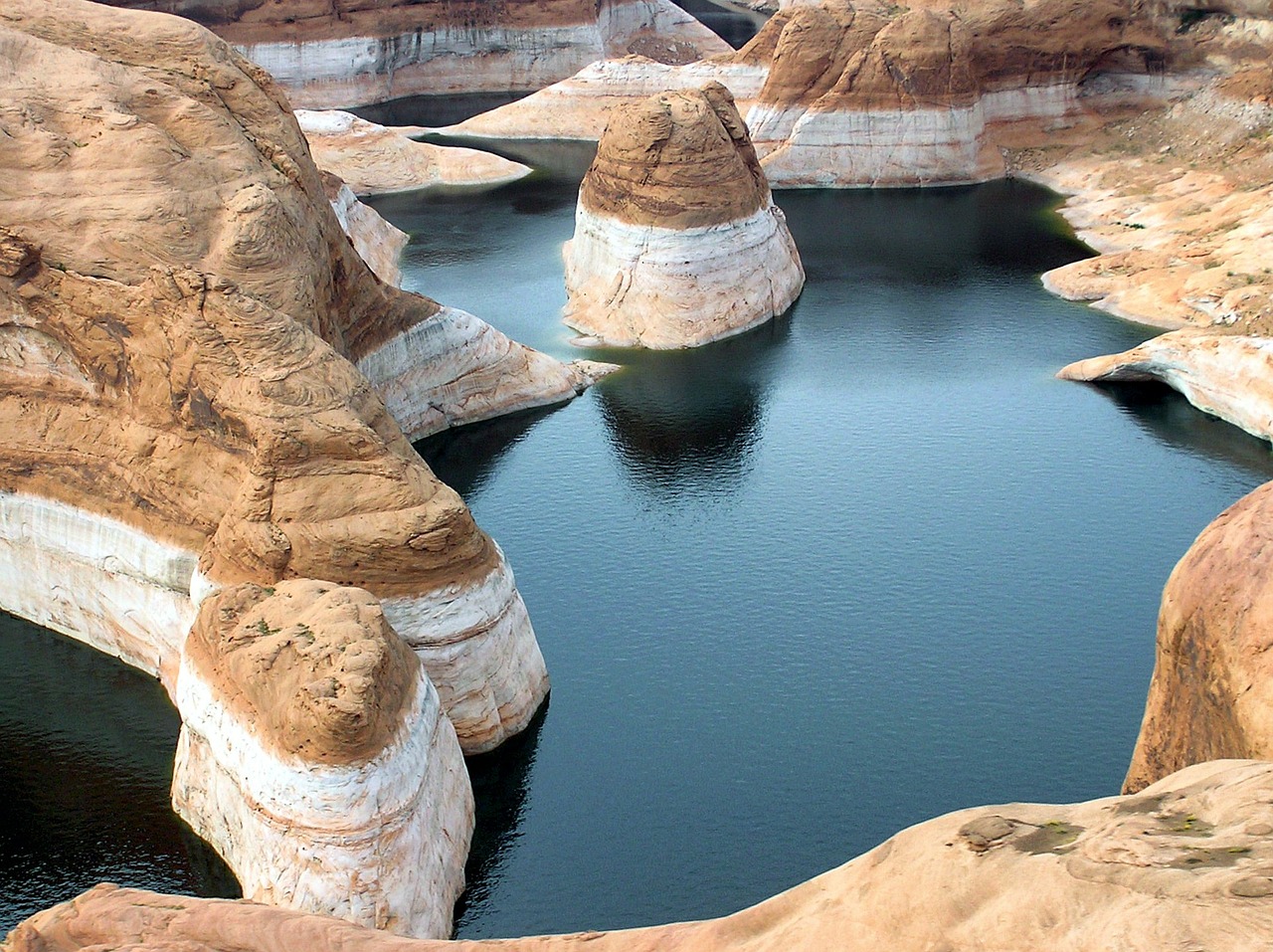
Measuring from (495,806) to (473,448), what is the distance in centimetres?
1474

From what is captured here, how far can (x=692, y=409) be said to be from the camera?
3769cm

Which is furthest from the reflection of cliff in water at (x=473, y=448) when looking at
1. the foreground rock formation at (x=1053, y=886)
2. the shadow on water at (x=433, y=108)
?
the shadow on water at (x=433, y=108)

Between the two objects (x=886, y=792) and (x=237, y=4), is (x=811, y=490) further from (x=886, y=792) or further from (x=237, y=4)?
(x=237, y=4)

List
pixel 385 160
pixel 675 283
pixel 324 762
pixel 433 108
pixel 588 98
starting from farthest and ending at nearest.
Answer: pixel 433 108 → pixel 588 98 → pixel 385 160 → pixel 675 283 → pixel 324 762

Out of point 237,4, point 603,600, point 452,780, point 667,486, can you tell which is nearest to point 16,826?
point 452,780

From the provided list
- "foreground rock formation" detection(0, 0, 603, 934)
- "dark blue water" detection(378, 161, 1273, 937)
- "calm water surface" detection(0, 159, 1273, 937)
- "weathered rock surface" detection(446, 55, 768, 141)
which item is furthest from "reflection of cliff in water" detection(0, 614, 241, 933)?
"weathered rock surface" detection(446, 55, 768, 141)

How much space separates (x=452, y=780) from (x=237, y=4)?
226 feet

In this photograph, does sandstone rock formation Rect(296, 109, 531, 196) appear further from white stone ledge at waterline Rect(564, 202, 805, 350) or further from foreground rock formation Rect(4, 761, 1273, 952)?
foreground rock formation Rect(4, 761, 1273, 952)

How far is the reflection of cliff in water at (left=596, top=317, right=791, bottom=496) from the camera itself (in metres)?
33.6

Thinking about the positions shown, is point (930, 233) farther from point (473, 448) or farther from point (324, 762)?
point (324, 762)

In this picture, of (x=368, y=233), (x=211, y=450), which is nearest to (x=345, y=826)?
(x=211, y=450)

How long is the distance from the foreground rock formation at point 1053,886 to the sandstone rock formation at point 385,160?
167ft

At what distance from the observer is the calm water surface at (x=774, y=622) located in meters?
20.8

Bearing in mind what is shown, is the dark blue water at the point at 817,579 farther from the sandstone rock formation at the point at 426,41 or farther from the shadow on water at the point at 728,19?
the shadow on water at the point at 728,19
